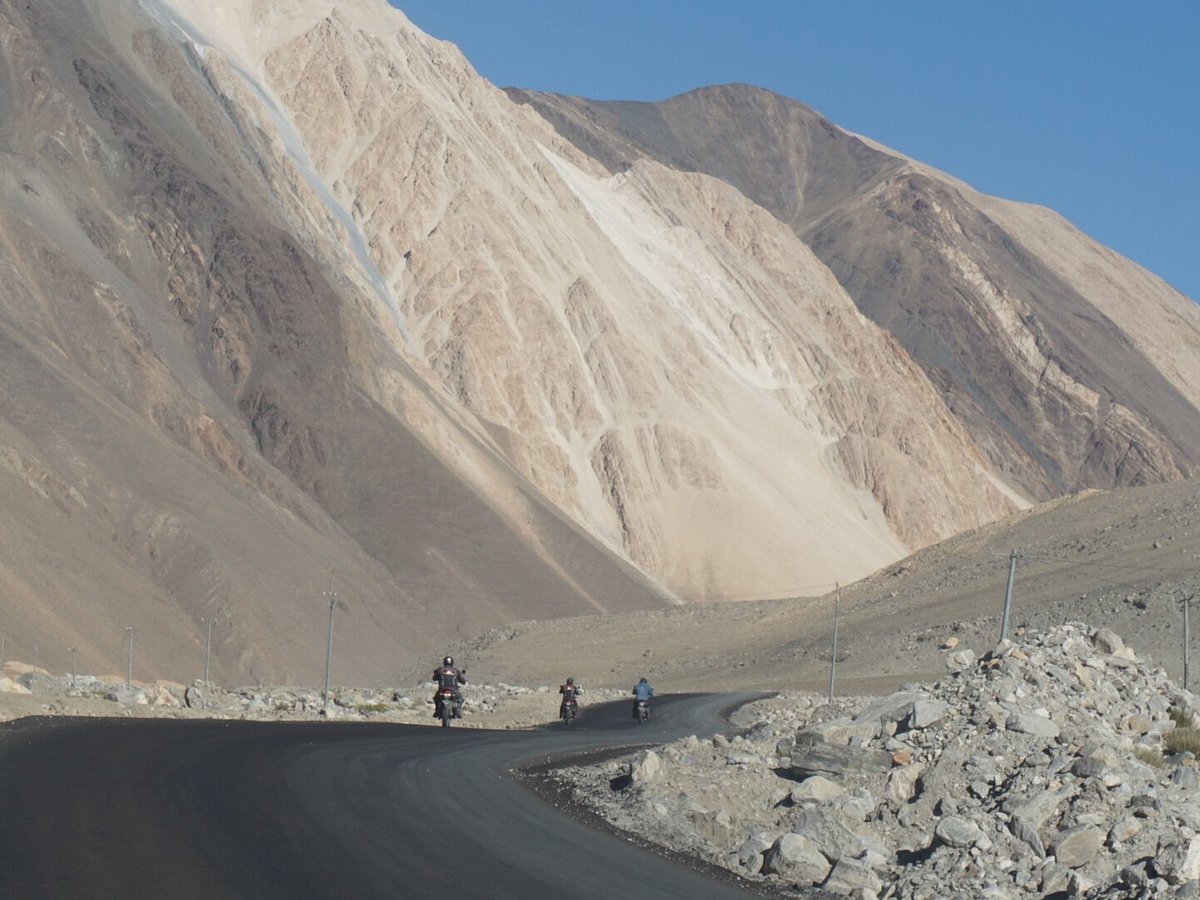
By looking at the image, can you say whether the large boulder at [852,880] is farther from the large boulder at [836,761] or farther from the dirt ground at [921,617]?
the dirt ground at [921,617]

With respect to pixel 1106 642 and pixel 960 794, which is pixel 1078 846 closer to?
pixel 960 794

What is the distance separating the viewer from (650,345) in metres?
127

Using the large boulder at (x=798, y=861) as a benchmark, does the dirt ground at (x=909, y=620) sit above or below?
above

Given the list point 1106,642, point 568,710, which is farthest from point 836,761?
point 568,710

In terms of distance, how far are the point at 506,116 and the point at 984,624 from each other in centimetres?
9964

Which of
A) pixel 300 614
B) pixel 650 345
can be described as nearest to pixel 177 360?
pixel 300 614

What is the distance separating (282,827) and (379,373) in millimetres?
90182

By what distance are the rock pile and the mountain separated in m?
48.3

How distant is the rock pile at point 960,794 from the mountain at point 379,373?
48.3 m

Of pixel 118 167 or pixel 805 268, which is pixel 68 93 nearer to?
pixel 118 167

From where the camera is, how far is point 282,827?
45.1 ft

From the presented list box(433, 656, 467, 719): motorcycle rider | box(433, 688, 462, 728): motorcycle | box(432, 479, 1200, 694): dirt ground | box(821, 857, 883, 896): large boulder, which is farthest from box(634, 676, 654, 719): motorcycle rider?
box(821, 857, 883, 896): large boulder

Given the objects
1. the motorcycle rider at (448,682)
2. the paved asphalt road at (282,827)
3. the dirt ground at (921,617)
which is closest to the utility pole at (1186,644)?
the dirt ground at (921,617)

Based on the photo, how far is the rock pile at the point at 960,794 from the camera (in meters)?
12.5
